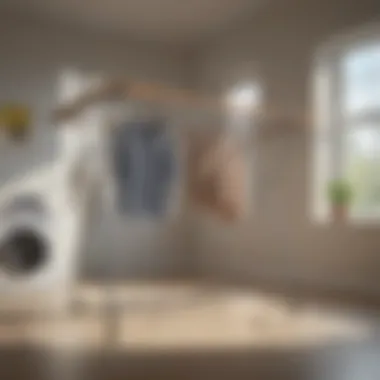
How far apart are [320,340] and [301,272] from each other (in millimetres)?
1575

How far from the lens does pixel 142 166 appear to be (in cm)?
343

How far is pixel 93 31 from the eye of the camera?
492cm

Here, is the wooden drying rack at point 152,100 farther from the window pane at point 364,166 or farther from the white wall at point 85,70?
the white wall at point 85,70

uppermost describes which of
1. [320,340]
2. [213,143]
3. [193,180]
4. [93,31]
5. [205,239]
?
[93,31]

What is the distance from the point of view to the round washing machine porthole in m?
4.04

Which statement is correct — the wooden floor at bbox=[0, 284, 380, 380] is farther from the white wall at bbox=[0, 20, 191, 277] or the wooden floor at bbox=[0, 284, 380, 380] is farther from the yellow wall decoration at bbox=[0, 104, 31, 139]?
the yellow wall decoration at bbox=[0, 104, 31, 139]

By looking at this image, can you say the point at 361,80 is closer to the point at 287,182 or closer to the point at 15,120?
the point at 287,182

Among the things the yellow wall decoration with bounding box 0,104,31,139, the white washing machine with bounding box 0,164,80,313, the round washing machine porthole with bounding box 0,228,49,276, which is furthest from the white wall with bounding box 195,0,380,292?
the yellow wall decoration with bounding box 0,104,31,139

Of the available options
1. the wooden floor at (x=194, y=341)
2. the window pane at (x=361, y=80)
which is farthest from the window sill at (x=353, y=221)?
the window pane at (x=361, y=80)

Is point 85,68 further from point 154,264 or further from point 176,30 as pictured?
point 154,264

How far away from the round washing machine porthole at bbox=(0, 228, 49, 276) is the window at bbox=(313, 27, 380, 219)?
192cm

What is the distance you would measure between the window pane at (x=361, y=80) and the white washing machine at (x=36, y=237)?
6.75 feet

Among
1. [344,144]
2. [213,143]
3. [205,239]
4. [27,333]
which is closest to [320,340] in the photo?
[27,333]

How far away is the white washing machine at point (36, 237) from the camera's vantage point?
4.01 metres
